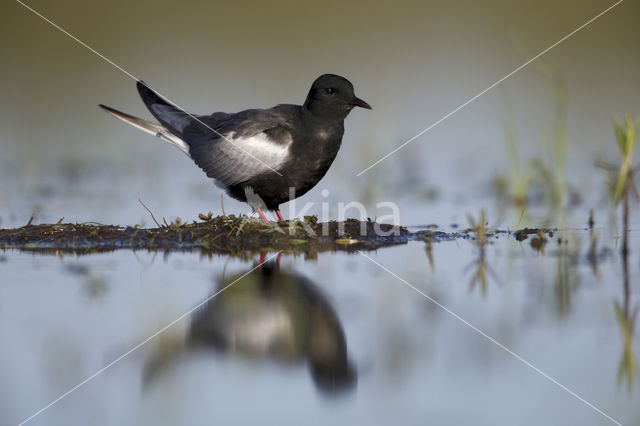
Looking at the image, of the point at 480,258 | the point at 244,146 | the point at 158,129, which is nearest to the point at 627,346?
the point at 480,258

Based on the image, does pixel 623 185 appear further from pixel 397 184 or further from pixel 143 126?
pixel 143 126

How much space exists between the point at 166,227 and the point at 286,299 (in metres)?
2.21

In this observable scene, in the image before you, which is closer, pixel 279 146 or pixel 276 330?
pixel 276 330

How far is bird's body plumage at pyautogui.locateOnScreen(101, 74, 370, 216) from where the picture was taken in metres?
5.71

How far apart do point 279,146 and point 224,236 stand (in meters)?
0.89

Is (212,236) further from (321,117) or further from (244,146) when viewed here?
(321,117)

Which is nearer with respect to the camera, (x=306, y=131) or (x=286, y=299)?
(x=286, y=299)

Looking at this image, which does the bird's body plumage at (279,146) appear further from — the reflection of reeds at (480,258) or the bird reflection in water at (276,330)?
the bird reflection in water at (276,330)

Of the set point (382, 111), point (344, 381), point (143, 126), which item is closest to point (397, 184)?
point (382, 111)

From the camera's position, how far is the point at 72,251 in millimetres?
5016

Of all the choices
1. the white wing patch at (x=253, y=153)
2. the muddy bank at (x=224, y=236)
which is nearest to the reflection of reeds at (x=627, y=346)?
the muddy bank at (x=224, y=236)

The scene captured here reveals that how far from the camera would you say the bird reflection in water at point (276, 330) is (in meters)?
2.71

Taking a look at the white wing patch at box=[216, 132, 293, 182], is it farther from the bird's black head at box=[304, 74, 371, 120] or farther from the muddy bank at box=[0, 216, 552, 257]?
the muddy bank at box=[0, 216, 552, 257]

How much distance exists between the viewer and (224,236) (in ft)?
17.6
